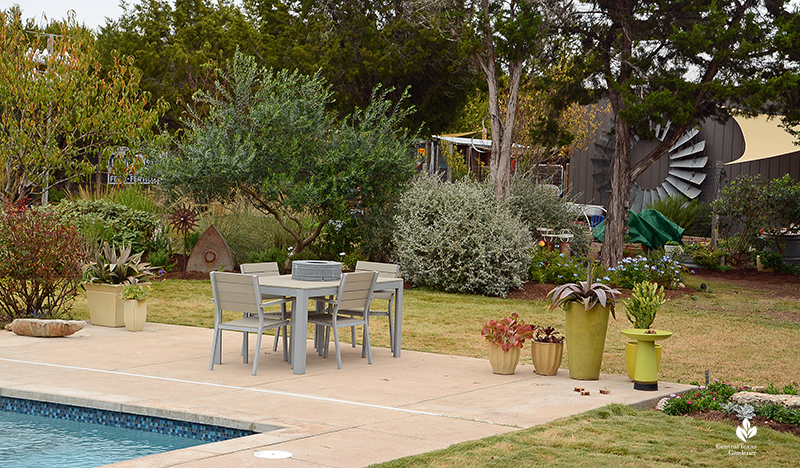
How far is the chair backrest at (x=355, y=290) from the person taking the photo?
23.1 feet

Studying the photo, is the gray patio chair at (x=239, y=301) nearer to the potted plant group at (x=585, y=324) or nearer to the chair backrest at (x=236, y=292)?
the chair backrest at (x=236, y=292)

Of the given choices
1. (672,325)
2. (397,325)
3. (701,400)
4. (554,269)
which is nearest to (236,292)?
(397,325)

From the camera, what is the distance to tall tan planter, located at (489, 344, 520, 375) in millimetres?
6977

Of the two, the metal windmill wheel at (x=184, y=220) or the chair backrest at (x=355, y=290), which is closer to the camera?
the chair backrest at (x=355, y=290)

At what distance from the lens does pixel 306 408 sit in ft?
18.0

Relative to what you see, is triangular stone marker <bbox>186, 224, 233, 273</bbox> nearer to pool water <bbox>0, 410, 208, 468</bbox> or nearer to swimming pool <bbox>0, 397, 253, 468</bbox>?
swimming pool <bbox>0, 397, 253, 468</bbox>

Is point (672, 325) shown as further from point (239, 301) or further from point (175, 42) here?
point (175, 42)

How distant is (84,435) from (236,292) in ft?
6.55

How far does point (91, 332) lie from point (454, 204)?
6.90 m

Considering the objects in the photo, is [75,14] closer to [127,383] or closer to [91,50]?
[91,50]

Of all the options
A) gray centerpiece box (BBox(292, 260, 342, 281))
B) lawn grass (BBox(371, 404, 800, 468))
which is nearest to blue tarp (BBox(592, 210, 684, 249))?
gray centerpiece box (BBox(292, 260, 342, 281))

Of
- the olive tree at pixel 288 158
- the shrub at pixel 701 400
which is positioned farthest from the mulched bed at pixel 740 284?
the shrub at pixel 701 400

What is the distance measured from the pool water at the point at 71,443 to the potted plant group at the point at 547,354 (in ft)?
10.1

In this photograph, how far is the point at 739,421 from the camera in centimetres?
534
